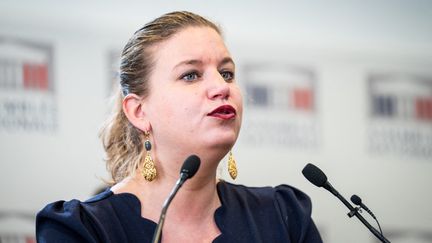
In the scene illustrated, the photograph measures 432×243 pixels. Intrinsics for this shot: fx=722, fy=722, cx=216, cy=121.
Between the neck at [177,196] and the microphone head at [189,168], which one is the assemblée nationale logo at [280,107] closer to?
the neck at [177,196]

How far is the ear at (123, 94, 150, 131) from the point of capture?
2.04 meters

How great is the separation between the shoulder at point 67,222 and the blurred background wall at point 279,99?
3.60 ft

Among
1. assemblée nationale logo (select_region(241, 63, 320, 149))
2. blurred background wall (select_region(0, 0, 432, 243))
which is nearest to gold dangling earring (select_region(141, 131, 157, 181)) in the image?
blurred background wall (select_region(0, 0, 432, 243))

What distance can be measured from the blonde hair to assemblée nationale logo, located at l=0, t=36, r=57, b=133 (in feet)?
2.49

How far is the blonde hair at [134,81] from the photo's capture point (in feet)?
6.71

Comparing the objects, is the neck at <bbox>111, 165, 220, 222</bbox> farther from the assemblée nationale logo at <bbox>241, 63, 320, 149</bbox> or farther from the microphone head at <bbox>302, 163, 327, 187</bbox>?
the assemblée nationale logo at <bbox>241, 63, 320, 149</bbox>

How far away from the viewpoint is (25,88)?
9.61ft

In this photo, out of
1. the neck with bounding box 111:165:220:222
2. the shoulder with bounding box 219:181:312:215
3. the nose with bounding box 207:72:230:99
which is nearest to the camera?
the nose with bounding box 207:72:230:99

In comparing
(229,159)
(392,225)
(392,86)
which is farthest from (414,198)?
(229,159)

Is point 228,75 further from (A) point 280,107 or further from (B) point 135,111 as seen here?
(A) point 280,107

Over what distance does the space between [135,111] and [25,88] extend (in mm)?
1025

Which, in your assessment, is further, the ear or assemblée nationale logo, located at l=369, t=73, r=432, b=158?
assemblée nationale logo, located at l=369, t=73, r=432, b=158

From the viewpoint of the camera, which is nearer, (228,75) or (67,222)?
(67,222)

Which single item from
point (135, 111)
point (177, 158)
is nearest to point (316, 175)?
Result: point (177, 158)
